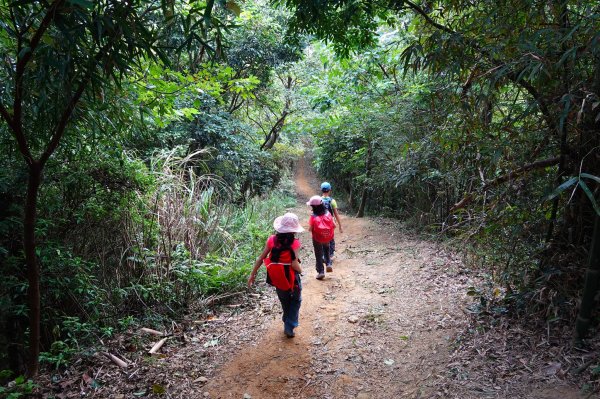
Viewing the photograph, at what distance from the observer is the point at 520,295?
145 inches

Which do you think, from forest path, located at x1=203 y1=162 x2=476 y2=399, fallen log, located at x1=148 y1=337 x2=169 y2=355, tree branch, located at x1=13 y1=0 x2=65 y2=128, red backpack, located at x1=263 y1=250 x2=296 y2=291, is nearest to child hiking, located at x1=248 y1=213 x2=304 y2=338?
red backpack, located at x1=263 y1=250 x2=296 y2=291

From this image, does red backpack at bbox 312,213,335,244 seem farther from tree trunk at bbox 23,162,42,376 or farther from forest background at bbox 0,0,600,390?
tree trunk at bbox 23,162,42,376

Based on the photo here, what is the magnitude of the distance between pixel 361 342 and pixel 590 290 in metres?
2.29

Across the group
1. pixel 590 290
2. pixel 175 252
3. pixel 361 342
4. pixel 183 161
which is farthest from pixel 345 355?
pixel 183 161

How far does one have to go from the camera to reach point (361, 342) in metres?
4.36

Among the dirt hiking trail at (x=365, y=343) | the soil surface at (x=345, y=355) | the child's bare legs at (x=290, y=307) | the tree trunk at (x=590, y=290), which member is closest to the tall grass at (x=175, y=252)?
the soil surface at (x=345, y=355)

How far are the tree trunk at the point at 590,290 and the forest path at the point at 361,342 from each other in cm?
111

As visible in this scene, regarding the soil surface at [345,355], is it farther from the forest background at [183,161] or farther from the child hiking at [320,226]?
the child hiking at [320,226]

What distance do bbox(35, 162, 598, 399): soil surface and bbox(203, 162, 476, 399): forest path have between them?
0.01m

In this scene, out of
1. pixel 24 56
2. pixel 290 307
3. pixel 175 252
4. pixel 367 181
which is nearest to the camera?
pixel 24 56

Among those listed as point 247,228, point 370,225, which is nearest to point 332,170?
point 370,225

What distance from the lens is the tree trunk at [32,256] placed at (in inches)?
120

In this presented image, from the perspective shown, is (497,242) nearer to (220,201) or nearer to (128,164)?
(128,164)

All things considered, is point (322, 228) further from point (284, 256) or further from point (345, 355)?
point (345, 355)
